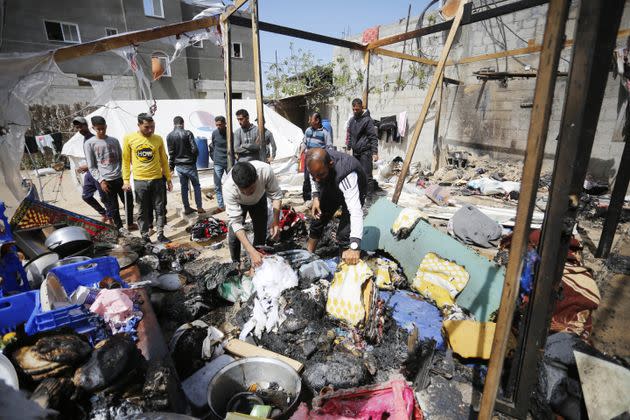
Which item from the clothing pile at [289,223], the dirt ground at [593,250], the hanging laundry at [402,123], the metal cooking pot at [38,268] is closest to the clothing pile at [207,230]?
the dirt ground at [593,250]

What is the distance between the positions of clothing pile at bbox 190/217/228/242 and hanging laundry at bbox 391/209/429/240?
3075 millimetres

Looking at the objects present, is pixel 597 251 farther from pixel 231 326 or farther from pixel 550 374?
pixel 231 326

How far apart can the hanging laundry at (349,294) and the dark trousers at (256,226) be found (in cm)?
149

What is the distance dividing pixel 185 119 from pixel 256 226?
23.8 ft

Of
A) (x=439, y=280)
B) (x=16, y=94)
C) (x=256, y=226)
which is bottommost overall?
(x=439, y=280)

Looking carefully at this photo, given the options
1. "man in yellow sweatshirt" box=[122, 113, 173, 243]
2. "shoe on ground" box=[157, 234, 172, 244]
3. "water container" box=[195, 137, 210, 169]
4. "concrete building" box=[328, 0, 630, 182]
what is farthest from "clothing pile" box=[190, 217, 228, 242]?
"concrete building" box=[328, 0, 630, 182]

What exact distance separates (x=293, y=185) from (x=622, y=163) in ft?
22.4

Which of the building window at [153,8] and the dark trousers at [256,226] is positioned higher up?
the building window at [153,8]

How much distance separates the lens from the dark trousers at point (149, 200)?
504 cm

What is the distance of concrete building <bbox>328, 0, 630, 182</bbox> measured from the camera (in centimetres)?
752

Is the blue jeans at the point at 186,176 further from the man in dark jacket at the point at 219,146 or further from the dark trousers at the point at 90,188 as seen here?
the dark trousers at the point at 90,188

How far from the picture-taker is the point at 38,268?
3.09 m

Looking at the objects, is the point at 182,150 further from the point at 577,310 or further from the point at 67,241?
the point at 577,310

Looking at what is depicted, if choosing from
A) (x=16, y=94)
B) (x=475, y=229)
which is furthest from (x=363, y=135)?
(x=16, y=94)
